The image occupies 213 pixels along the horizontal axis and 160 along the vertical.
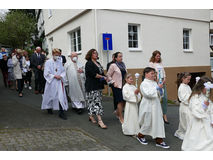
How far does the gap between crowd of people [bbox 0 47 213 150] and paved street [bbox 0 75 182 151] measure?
0.79 feet

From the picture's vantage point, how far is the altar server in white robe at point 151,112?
188 inches

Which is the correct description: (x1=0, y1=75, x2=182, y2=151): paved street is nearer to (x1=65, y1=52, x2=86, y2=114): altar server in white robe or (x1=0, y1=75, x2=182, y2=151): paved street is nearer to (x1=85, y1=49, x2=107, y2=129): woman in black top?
(x1=65, y1=52, x2=86, y2=114): altar server in white robe

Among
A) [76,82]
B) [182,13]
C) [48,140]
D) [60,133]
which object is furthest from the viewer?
[182,13]

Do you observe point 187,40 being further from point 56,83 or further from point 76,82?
point 56,83

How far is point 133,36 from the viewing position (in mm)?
12039

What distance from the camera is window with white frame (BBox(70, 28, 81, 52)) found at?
13047mm

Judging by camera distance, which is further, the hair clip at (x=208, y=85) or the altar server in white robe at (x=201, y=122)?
the altar server in white robe at (x=201, y=122)

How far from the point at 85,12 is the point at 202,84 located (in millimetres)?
8349

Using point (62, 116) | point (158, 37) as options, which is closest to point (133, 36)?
point (158, 37)

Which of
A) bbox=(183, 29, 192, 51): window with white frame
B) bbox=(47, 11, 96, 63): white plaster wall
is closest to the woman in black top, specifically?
bbox=(47, 11, 96, 63): white plaster wall

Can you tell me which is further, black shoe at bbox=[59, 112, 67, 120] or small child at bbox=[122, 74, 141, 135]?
black shoe at bbox=[59, 112, 67, 120]

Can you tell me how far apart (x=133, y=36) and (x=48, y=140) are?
27.9ft

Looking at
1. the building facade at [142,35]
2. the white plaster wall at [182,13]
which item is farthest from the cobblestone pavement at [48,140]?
the white plaster wall at [182,13]

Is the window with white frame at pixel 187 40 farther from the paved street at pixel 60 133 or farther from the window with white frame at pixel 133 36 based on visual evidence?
the paved street at pixel 60 133
